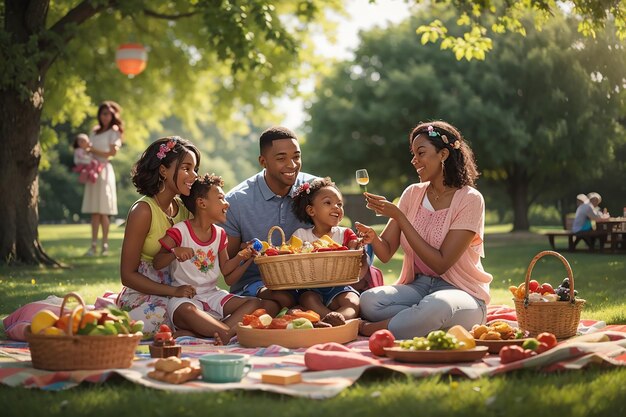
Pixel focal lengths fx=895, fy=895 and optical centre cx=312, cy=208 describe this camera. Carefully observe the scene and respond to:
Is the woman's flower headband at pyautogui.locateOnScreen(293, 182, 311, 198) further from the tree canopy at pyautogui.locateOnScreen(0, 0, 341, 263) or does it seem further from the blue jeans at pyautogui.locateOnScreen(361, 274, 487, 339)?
the tree canopy at pyautogui.locateOnScreen(0, 0, 341, 263)

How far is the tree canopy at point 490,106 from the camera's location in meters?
25.5

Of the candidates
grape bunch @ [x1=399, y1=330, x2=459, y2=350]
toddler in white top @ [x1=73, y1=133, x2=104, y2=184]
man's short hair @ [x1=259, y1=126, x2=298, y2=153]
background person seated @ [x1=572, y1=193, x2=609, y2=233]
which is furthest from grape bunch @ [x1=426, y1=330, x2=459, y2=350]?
background person seated @ [x1=572, y1=193, x2=609, y2=233]

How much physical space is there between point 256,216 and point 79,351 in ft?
8.87

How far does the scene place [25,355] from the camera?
5.42 metres

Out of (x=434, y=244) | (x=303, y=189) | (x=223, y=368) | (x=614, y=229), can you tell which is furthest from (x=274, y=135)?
(x=614, y=229)

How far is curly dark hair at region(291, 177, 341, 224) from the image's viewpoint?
22.4ft

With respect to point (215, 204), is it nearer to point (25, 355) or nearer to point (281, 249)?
point (281, 249)

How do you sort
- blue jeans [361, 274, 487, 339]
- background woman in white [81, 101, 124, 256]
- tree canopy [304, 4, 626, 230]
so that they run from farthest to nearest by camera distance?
1. tree canopy [304, 4, 626, 230]
2. background woman in white [81, 101, 124, 256]
3. blue jeans [361, 274, 487, 339]

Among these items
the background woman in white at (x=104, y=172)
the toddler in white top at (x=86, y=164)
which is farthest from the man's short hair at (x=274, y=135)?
the toddler in white top at (x=86, y=164)

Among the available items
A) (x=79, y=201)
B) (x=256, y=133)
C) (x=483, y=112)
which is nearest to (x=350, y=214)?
(x=483, y=112)

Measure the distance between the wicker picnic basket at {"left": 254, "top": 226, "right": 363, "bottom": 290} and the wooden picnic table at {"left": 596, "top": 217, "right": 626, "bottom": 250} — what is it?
37.5 ft

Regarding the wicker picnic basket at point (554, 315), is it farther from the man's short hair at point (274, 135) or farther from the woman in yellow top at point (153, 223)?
the woman in yellow top at point (153, 223)

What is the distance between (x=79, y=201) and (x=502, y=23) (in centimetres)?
3259

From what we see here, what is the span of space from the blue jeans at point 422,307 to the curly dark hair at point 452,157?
0.73 metres
